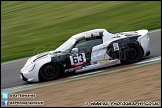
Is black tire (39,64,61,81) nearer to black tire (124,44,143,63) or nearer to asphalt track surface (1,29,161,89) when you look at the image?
asphalt track surface (1,29,161,89)

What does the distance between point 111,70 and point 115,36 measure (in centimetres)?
110

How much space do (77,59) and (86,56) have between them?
29cm

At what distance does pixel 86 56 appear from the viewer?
940 centimetres

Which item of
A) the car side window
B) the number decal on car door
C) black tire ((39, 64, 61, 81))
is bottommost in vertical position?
black tire ((39, 64, 61, 81))

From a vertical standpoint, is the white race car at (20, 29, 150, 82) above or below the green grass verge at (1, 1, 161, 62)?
below

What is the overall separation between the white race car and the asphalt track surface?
25.7 inches

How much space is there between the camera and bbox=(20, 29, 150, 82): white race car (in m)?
9.38

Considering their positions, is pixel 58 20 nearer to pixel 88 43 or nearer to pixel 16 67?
pixel 16 67

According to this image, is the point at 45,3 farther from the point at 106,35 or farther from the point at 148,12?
the point at 106,35

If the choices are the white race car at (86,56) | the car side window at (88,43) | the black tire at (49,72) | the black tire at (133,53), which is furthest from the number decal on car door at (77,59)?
the black tire at (133,53)

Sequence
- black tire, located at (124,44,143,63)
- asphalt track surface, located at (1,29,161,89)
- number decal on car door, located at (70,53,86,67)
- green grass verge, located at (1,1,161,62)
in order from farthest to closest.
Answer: green grass verge, located at (1,1,161,62) < asphalt track surface, located at (1,29,161,89) < black tire, located at (124,44,143,63) < number decal on car door, located at (70,53,86,67)

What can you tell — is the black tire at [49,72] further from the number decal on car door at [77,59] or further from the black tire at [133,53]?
the black tire at [133,53]

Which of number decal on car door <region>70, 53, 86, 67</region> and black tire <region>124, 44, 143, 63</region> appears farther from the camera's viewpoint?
black tire <region>124, 44, 143, 63</region>

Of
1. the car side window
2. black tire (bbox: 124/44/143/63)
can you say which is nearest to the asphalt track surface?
black tire (bbox: 124/44/143/63)
